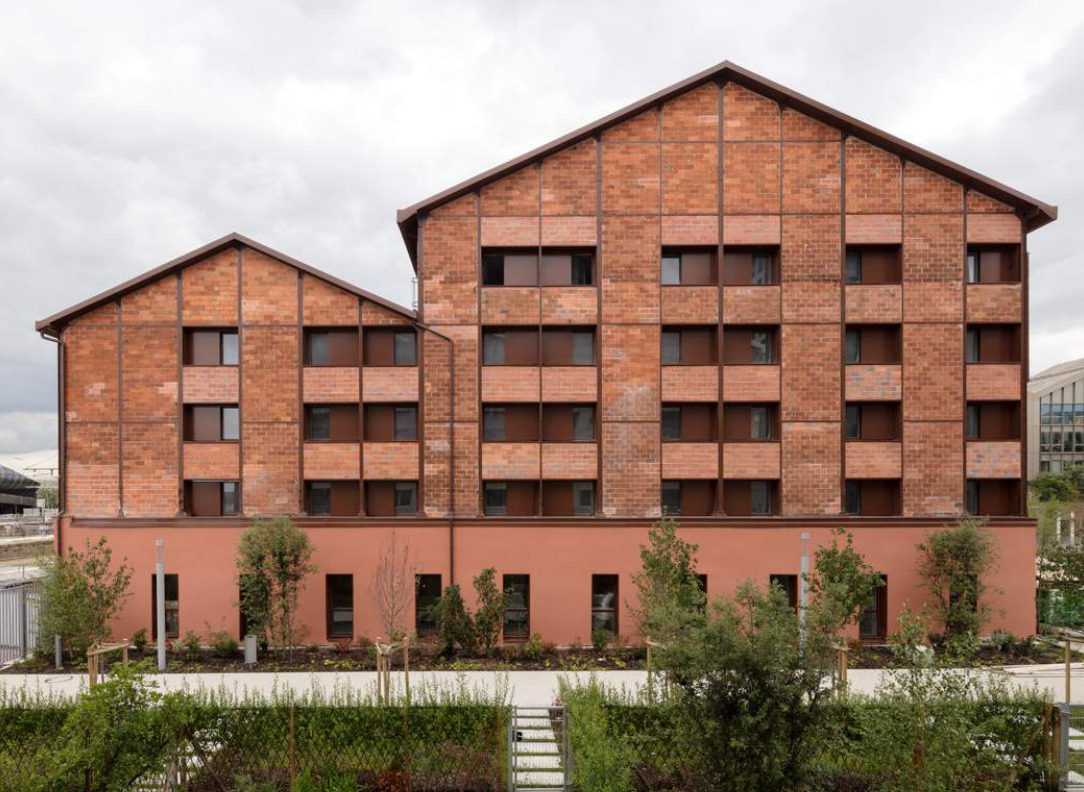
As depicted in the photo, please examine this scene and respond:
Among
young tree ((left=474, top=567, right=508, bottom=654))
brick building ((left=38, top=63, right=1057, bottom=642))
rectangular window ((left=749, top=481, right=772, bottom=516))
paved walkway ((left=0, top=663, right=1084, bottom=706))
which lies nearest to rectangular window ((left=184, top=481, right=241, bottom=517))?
brick building ((left=38, top=63, right=1057, bottom=642))

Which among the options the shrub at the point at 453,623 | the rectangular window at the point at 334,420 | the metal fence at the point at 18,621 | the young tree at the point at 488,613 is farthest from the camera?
the rectangular window at the point at 334,420

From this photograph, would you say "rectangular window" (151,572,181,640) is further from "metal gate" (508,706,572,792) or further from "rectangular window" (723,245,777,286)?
"rectangular window" (723,245,777,286)

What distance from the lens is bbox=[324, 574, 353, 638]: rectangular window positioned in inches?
803

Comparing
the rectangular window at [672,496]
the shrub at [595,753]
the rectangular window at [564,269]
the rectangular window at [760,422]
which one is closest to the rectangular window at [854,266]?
the rectangular window at [760,422]

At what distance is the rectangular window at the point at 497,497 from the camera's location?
21.0 metres

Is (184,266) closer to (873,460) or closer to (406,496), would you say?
(406,496)

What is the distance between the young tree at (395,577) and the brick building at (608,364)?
471mm

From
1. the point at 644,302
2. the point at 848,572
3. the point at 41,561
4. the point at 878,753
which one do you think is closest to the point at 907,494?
the point at 848,572

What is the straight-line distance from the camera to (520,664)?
18.4 metres

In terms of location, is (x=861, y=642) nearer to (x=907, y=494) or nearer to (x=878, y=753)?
(x=907, y=494)

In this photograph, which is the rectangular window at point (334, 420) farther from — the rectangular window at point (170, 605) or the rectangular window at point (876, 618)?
the rectangular window at point (876, 618)

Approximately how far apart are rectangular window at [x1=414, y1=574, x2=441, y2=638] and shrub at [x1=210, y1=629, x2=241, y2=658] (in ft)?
18.7

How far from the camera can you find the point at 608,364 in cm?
2053

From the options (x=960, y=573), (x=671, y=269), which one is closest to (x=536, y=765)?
(x=960, y=573)
